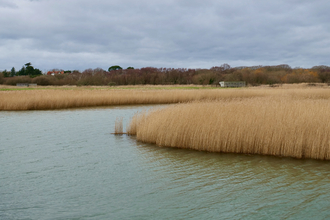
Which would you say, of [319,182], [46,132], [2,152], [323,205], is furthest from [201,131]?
[46,132]

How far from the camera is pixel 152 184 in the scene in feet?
20.4

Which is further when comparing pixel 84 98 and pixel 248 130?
pixel 84 98

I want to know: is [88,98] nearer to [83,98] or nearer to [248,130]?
[83,98]

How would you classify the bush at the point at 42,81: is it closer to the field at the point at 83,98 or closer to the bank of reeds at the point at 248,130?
the field at the point at 83,98

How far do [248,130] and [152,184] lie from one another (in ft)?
11.7

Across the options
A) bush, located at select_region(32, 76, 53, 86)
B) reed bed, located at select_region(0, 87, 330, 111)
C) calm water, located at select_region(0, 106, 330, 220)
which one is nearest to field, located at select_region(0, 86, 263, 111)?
reed bed, located at select_region(0, 87, 330, 111)

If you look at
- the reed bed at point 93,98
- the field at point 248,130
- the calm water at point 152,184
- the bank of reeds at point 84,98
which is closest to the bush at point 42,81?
the reed bed at point 93,98

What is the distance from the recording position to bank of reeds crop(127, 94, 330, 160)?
26.1ft

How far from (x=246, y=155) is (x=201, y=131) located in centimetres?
147

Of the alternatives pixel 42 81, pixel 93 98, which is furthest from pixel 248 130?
pixel 42 81

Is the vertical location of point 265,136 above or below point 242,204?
above

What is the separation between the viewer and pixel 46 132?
40.3 feet

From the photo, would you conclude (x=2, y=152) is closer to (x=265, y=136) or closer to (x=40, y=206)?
(x=40, y=206)

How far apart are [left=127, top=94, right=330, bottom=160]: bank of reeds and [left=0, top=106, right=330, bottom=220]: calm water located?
1.22 ft
